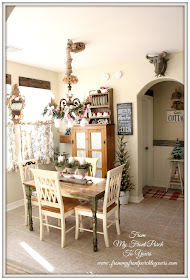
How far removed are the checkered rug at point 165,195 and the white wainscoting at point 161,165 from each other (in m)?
0.40

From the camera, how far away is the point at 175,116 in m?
5.28

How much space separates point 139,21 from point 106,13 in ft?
1.50

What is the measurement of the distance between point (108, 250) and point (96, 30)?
2726 millimetres

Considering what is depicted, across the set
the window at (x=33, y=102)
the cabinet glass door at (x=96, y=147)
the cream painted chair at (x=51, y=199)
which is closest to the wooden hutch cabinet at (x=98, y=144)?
the cabinet glass door at (x=96, y=147)

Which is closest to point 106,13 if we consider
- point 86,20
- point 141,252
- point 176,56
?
point 86,20

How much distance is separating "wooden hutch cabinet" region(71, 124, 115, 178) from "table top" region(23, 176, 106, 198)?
1.10 metres

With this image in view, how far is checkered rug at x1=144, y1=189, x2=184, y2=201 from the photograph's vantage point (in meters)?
4.69

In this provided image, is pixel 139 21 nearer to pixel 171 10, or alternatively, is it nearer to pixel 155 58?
pixel 171 10

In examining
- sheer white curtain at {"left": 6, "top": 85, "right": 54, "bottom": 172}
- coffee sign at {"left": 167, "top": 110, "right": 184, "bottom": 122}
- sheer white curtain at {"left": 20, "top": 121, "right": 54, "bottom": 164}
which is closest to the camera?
sheer white curtain at {"left": 6, "top": 85, "right": 54, "bottom": 172}

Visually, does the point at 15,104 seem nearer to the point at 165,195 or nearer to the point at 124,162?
the point at 124,162

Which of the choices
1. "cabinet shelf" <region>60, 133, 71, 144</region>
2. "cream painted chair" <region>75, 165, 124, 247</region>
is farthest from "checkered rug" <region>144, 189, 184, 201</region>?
"cabinet shelf" <region>60, 133, 71, 144</region>

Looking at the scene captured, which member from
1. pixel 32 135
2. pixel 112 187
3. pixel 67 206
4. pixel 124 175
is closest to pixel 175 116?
pixel 124 175

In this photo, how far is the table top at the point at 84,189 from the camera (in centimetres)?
279

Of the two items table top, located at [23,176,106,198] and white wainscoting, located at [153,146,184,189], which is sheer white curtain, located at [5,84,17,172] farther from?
white wainscoting, located at [153,146,184,189]
